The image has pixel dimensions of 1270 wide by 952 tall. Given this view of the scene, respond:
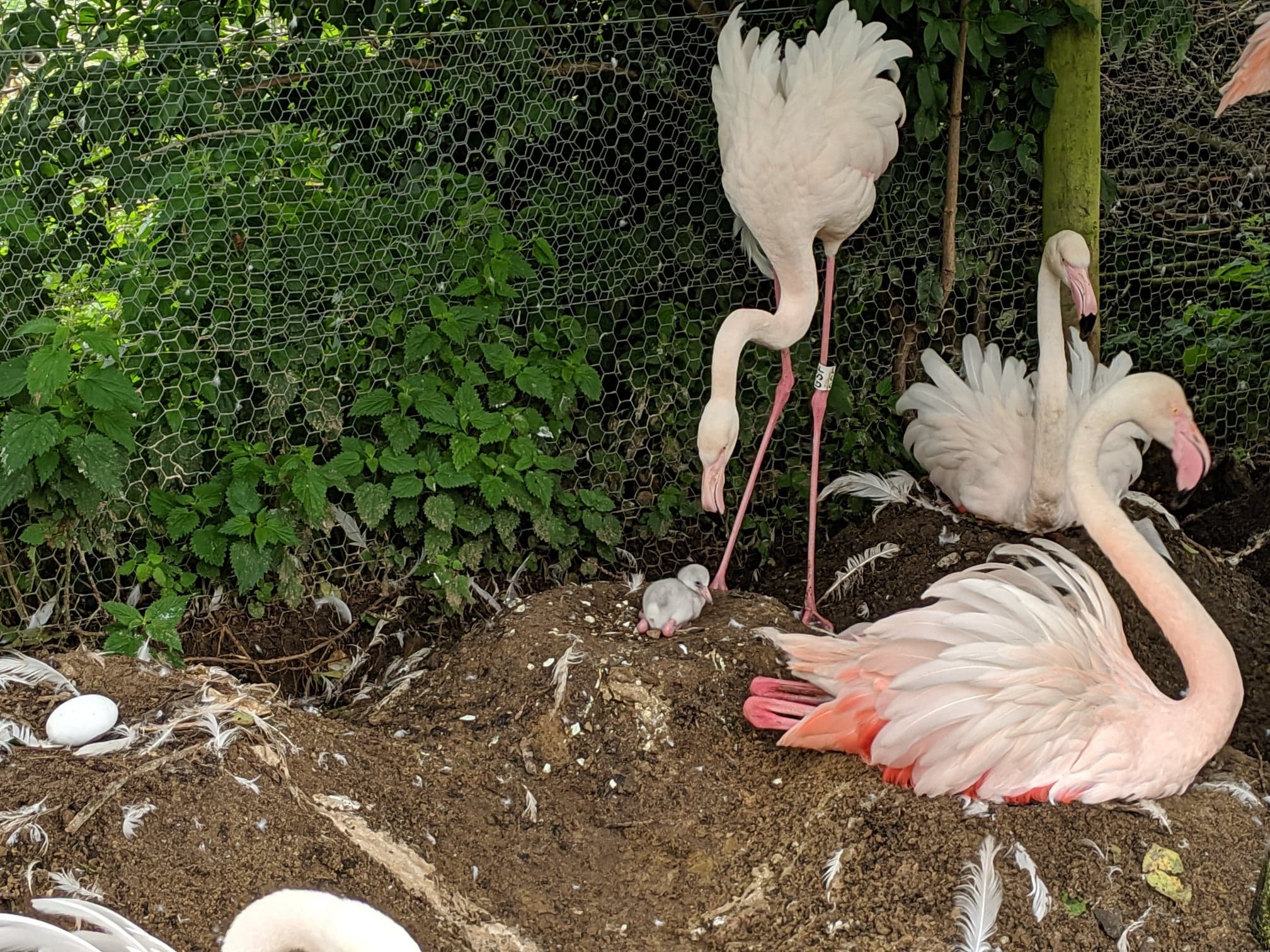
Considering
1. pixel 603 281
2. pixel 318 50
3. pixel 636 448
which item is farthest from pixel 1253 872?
pixel 318 50

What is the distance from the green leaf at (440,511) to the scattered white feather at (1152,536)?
193cm

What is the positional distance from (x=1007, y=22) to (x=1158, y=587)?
1.90 meters

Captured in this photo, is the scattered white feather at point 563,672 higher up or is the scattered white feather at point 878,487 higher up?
the scattered white feather at point 878,487

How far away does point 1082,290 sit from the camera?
3713 mm

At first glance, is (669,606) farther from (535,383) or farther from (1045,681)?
(1045,681)

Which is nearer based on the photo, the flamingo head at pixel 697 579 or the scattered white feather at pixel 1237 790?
the scattered white feather at pixel 1237 790

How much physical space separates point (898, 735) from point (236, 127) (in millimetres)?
2265

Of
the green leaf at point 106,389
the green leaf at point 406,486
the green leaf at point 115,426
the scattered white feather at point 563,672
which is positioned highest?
the green leaf at point 106,389

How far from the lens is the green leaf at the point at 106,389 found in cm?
304

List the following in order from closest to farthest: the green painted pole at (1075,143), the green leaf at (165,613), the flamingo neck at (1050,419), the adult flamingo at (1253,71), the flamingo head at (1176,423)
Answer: the flamingo head at (1176,423) → the adult flamingo at (1253,71) → the green leaf at (165,613) → the flamingo neck at (1050,419) → the green painted pole at (1075,143)

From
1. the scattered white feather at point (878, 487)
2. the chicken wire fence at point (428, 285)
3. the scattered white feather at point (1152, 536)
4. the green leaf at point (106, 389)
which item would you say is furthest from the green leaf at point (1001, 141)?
the green leaf at point (106, 389)

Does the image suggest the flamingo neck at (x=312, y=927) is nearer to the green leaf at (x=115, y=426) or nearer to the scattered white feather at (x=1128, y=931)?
the scattered white feather at (x=1128, y=931)

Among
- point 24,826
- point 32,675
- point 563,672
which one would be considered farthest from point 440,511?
point 24,826

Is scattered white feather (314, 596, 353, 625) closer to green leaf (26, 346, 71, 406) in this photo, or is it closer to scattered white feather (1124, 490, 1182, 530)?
green leaf (26, 346, 71, 406)
